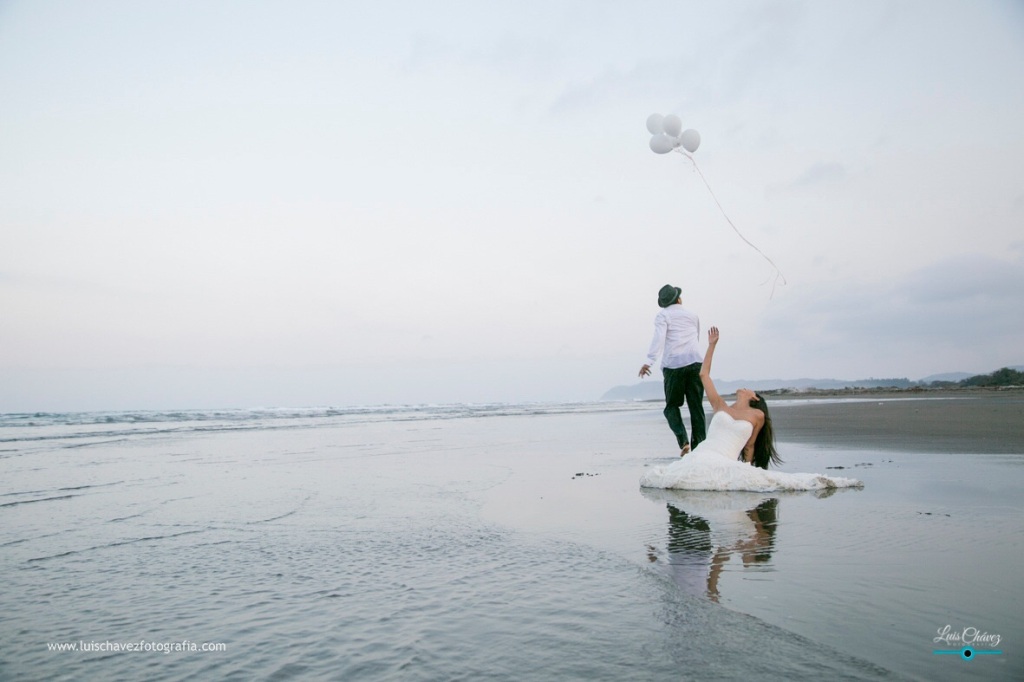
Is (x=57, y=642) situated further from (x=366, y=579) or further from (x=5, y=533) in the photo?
(x=5, y=533)

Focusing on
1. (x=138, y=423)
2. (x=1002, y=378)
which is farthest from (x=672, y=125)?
(x=1002, y=378)

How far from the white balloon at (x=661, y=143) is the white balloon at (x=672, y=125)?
0.30 ft

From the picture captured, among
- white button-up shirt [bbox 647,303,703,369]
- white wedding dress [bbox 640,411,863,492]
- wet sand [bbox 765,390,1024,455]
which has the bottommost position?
wet sand [bbox 765,390,1024,455]

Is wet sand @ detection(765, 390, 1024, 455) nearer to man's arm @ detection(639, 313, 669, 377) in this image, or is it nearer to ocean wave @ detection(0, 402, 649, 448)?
man's arm @ detection(639, 313, 669, 377)

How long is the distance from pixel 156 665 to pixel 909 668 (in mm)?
2637

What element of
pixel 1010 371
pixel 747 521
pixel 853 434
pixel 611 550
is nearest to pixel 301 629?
pixel 611 550

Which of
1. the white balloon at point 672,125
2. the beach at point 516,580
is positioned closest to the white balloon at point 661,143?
the white balloon at point 672,125

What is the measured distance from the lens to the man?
25.3ft

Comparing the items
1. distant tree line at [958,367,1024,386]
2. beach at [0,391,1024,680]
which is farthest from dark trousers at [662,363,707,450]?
distant tree line at [958,367,1024,386]

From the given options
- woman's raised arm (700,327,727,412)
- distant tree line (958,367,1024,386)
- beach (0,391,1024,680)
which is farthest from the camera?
distant tree line (958,367,1024,386)

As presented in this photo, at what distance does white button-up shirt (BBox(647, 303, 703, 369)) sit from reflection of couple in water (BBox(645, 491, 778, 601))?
7.92 ft

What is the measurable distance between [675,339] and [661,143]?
3.45 metres

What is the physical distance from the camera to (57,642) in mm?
2514

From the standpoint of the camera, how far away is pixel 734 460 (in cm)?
614
